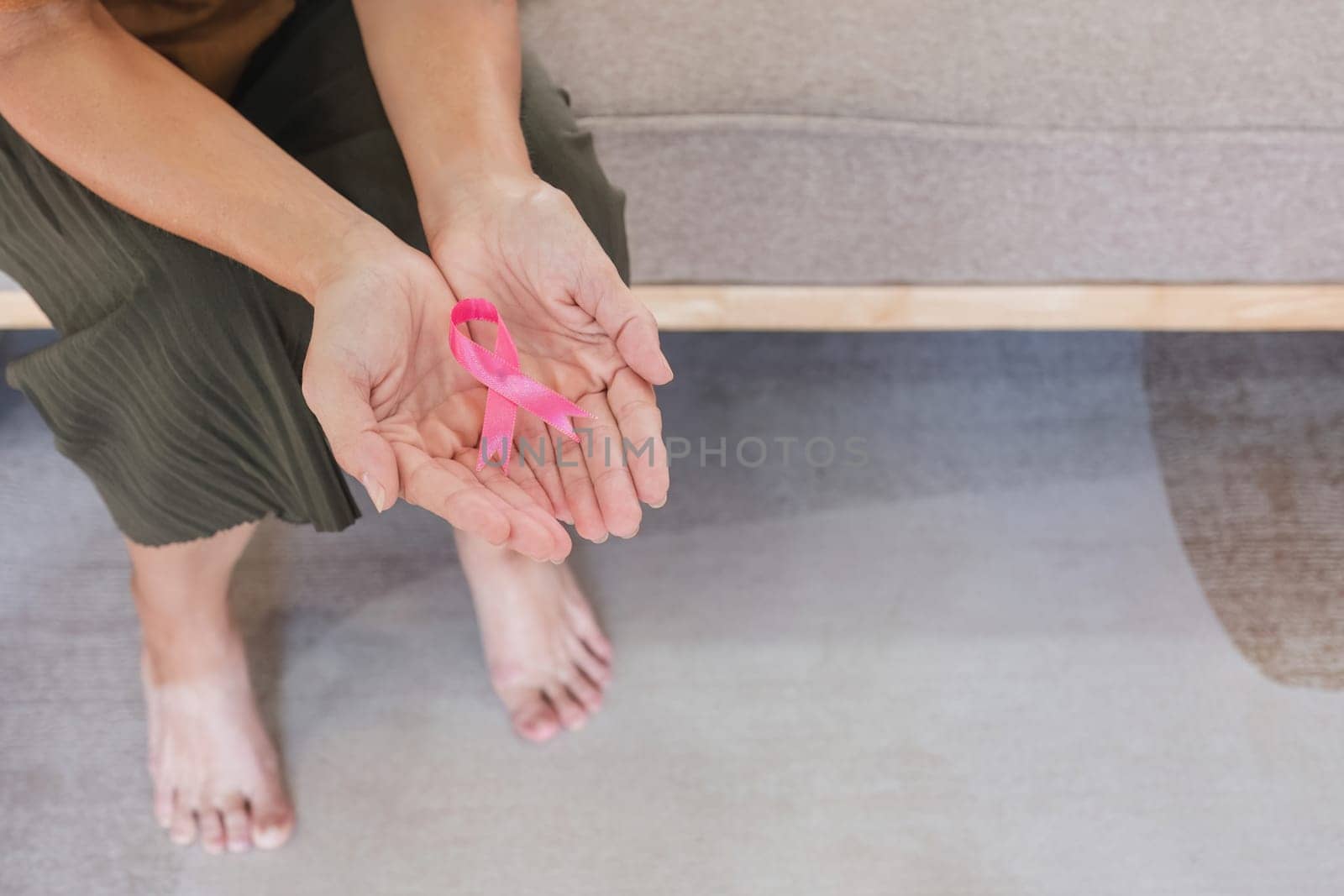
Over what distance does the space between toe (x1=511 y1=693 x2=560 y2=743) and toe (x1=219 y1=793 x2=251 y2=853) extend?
0.28 meters

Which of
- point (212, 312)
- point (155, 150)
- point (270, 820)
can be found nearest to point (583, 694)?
point (270, 820)

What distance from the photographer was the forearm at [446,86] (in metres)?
0.79

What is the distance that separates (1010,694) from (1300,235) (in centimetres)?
59

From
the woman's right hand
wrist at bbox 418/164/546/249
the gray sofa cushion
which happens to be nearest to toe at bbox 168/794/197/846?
the woman's right hand

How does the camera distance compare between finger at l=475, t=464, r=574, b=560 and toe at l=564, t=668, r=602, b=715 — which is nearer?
finger at l=475, t=464, r=574, b=560

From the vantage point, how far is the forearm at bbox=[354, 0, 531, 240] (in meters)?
0.79

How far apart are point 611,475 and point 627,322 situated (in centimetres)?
11

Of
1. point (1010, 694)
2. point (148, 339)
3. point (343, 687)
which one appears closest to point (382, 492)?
point (148, 339)

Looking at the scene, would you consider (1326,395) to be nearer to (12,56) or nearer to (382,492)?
(382,492)

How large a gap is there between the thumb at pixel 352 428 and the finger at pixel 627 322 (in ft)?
0.57

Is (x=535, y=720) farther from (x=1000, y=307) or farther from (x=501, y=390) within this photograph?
(x=1000, y=307)

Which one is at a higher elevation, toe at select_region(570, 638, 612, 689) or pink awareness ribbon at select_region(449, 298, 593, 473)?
pink awareness ribbon at select_region(449, 298, 593, 473)

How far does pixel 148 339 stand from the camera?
755 millimetres

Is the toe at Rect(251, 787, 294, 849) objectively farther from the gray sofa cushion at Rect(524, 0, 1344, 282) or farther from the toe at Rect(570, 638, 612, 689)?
the gray sofa cushion at Rect(524, 0, 1344, 282)
